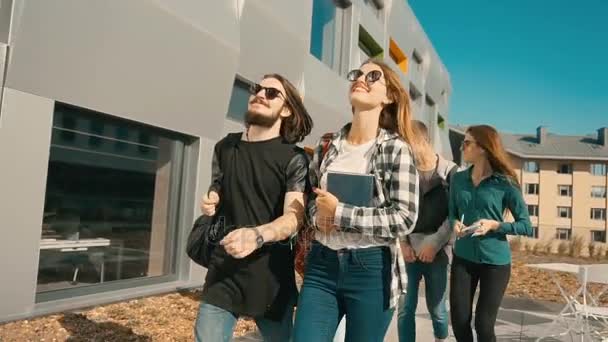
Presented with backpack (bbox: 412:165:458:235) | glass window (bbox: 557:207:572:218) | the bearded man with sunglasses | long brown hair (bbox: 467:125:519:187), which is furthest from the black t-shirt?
glass window (bbox: 557:207:572:218)

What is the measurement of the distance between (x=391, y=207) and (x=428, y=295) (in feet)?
6.86

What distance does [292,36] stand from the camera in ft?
35.9

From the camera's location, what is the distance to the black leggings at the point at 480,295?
11.7ft

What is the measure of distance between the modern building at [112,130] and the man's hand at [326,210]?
14.2 feet

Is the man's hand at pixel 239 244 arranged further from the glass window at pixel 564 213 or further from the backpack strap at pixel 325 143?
the glass window at pixel 564 213

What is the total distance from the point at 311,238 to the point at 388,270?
41cm

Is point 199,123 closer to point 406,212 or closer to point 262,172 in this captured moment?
point 262,172

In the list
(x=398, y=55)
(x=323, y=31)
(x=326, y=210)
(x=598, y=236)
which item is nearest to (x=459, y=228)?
(x=326, y=210)

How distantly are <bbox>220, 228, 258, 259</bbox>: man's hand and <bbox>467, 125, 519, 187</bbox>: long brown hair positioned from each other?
90.4 inches

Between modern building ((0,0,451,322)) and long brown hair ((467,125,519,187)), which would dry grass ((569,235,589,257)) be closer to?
modern building ((0,0,451,322))

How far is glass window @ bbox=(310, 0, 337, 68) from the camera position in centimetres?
1336

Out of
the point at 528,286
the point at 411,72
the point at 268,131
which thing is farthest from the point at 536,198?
the point at 268,131

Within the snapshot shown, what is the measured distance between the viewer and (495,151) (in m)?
3.71

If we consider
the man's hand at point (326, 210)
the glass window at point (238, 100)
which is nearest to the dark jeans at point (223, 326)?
the man's hand at point (326, 210)
